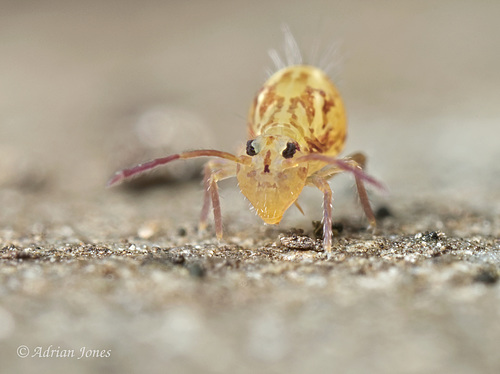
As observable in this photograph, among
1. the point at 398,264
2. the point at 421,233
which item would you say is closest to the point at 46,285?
the point at 398,264

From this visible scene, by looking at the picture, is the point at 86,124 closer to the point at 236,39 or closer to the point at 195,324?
the point at 236,39

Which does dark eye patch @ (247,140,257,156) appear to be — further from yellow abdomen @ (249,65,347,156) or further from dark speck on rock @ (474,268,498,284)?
dark speck on rock @ (474,268,498,284)

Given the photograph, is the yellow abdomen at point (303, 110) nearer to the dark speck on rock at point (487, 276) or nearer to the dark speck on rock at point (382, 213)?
the dark speck on rock at point (382, 213)

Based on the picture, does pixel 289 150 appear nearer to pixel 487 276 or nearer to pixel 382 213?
pixel 487 276

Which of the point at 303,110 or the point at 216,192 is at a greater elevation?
the point at 303,110

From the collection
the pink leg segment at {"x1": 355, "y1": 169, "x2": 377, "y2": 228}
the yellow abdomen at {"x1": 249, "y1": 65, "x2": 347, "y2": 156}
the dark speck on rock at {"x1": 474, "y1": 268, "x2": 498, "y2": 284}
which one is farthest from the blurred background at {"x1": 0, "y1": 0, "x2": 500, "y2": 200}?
the dark speck on rock at {"x1": 474, "y1": 268, "x2": 498, "y2": 284}

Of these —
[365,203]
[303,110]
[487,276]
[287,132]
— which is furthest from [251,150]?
[487,276]
